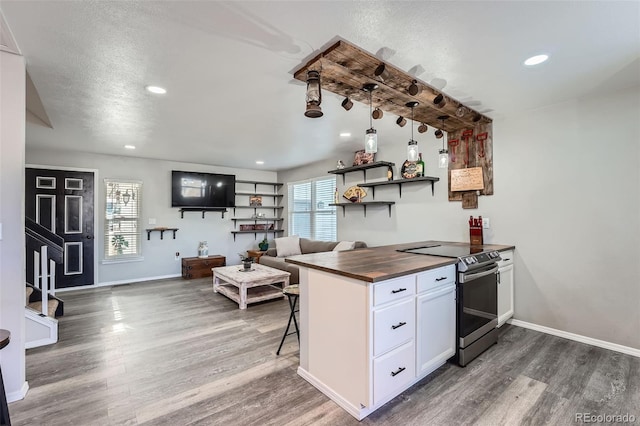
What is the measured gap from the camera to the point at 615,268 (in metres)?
2.77

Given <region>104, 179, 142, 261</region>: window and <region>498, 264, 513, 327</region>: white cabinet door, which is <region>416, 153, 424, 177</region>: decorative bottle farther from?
<region>104, 179, 142, 261</region>: window

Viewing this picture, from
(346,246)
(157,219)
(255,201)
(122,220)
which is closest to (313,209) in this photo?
(255,201)

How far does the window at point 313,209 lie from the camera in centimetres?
612

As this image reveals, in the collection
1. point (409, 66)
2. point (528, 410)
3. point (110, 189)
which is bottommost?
point (528, 410)

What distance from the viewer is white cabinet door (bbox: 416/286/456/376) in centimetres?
214

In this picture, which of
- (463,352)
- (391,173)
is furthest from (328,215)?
(463,352)

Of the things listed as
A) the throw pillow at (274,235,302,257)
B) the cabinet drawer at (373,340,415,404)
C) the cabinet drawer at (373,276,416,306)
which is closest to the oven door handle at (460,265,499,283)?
the cabinet drawer at (373,276,416,306)

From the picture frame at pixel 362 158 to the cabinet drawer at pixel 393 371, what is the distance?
3.41 m

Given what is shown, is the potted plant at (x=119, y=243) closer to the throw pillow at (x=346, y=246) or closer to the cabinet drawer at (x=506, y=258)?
the throw pillow at (x=346, y=246)

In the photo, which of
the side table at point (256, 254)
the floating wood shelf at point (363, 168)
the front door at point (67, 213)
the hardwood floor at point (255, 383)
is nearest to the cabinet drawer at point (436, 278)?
the hardwood floor at point (255, 383)

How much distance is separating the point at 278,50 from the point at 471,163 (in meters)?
2.86

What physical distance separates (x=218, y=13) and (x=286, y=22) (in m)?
0.39

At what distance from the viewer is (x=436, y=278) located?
2270mm

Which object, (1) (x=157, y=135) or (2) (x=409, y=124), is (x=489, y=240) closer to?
→ (2) (x=409, y=124)
